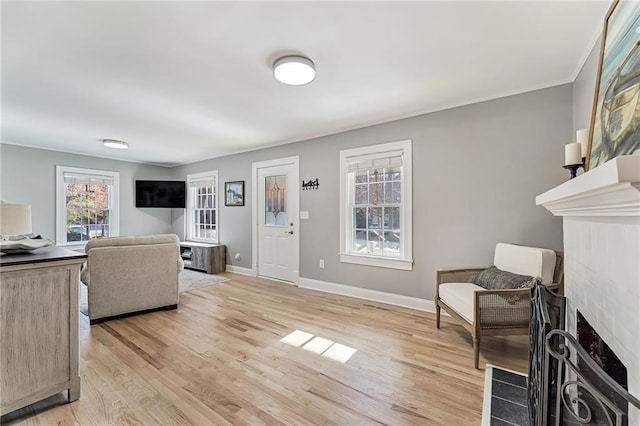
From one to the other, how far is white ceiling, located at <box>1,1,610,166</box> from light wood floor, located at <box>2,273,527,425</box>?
2378mm

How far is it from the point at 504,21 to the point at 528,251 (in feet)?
5.93

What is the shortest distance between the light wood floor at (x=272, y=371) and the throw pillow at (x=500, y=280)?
0.55 meters

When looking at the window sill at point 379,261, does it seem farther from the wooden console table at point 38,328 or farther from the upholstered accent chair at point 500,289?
the wooden console table at point 38,328

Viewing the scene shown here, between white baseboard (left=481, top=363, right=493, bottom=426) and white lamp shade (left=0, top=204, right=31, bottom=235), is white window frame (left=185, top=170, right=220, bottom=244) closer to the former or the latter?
white lamp shade (left=0, top=204, right=31, bottom=235)

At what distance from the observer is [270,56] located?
7.01 feet

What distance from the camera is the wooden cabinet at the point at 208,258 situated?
541 cm

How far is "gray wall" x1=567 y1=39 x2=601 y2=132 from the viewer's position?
2.00 m

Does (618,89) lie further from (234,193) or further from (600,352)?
(234,193)

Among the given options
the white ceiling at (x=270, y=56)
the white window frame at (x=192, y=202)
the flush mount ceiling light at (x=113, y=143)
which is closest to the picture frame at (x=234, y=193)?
the white window frame at (x=192, y=202)

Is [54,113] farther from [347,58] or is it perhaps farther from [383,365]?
[383,365]

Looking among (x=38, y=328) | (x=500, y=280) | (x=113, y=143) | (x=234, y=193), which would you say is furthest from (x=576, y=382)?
(x=113, y=143)

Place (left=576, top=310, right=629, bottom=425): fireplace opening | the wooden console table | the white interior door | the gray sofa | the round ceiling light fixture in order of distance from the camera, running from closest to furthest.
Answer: (left=576, top=310, right=629, bottom=425): fireplace opening < the wooden console table < the round ceiling light fixture < the gray sofa < the white interior door

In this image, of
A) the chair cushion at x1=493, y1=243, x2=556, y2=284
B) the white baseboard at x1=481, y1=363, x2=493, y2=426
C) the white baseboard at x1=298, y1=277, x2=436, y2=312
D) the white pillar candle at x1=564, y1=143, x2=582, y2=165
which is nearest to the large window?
the white baseboard at x1=298, y1=277, x2=436, y2=312

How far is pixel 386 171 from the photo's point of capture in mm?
3680
